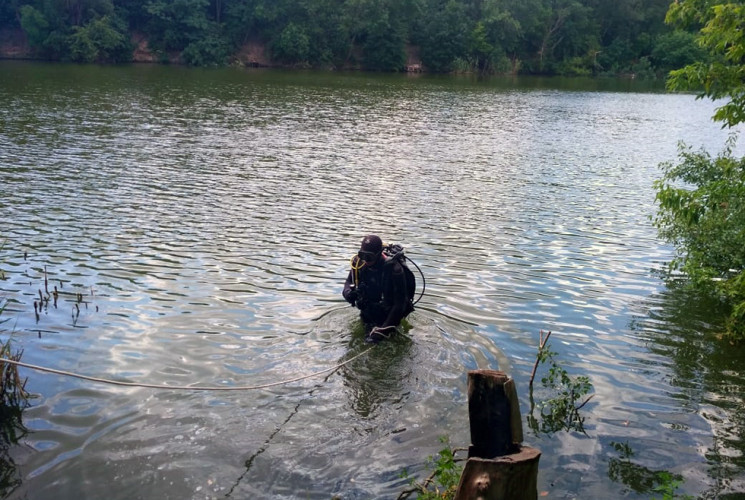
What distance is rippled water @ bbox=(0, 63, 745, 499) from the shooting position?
6230 mm

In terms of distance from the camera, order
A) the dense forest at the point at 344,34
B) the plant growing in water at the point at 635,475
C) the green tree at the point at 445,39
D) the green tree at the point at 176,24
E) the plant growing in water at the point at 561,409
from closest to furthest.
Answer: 1. the plant growing in water at the point at 635,475
2. the plant growing in water at the point at 561,409
3. the dense forest at the point at 344,34
4. the green tree at the point at 176,24
5. the green tree at the point at 445,39

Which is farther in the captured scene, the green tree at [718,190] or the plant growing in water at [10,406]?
the green tree at [718,190]

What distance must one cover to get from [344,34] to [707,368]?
71.2 metres

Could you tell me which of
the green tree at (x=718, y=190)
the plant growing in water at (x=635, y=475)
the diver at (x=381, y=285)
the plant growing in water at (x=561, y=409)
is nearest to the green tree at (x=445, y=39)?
the green tree at (x=718, y=190)

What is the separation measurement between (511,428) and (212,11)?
268ft

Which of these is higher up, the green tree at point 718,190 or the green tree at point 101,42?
the green tree at point 101,42

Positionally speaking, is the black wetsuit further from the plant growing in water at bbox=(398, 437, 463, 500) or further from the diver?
the plant growing in water at bbox=(398, 437, 463, 500)

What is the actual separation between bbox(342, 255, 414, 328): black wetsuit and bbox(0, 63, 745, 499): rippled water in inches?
17.3

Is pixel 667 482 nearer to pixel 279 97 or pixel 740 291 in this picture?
pixel 740 291

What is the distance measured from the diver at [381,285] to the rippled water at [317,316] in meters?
0.41

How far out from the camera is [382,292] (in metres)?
8.80

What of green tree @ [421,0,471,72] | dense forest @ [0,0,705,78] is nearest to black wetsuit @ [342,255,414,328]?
dense forest @ [0,0,705,78]

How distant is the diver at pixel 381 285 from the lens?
27.9 feet

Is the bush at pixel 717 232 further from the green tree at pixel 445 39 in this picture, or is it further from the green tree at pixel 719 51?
the green tree at pixel 445 39
